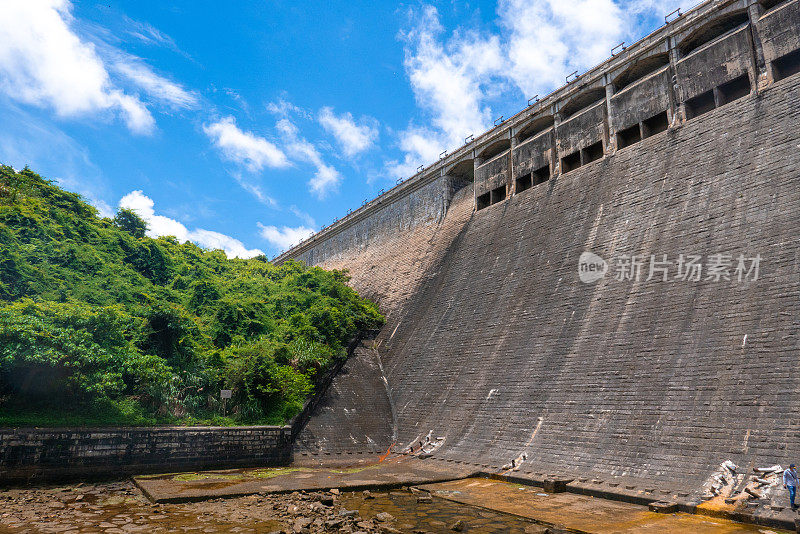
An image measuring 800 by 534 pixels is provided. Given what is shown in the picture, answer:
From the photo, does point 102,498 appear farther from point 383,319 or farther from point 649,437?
point 383,319

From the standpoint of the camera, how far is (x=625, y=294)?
40.0 ft

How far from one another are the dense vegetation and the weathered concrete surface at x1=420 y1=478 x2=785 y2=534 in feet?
24.0

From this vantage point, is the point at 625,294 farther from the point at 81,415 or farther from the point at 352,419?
the point at 81,415

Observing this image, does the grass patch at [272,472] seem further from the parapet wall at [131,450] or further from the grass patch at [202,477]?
the parapet wall at [131,450]

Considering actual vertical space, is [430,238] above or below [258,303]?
above

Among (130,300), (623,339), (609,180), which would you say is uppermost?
(609,180)

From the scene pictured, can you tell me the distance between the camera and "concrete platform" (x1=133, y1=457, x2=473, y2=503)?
9.38 m

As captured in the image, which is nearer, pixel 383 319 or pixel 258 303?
pixel 258 303

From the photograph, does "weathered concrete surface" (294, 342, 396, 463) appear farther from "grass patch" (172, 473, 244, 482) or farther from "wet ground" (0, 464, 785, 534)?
"wet ground" (0, 464, 785, 534)

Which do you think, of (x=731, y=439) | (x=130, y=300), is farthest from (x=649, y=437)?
(x=130, y=300)

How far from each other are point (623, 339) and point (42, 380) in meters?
14.0

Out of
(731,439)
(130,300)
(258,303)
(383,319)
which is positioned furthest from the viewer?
(383,319)

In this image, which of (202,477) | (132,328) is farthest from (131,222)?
(202,477)

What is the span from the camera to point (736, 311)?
9648 mm
